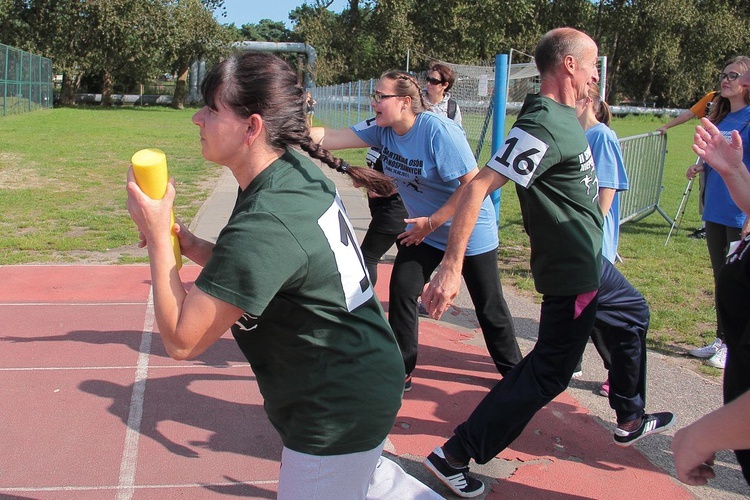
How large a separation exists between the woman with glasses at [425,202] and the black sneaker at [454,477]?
3.48ft

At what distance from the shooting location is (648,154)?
10625mm

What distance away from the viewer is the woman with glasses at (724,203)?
5328mm

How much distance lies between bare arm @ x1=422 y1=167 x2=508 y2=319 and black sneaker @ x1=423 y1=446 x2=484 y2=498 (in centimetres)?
75

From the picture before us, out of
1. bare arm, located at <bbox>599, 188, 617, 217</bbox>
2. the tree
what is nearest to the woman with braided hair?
bare arm, located at <bbox>599, 188, 617, 217</bbox>

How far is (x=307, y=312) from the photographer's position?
1.97m

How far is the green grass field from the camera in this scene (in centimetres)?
708

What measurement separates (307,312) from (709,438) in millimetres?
1028

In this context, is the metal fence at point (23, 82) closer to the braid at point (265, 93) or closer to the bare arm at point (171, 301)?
the braid at point (265, 93)

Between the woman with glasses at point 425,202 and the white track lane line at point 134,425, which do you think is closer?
the white track lane line at point 134,425

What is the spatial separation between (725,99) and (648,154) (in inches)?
183

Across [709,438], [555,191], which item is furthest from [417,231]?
[709,438]

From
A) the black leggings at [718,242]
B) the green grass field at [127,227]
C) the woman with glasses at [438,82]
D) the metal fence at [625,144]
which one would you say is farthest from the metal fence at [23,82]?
the black leggings at [718,242]

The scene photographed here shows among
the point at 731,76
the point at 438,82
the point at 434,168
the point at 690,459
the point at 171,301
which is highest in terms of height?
the point at 731,76

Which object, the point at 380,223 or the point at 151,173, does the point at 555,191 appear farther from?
the point at 380,223
